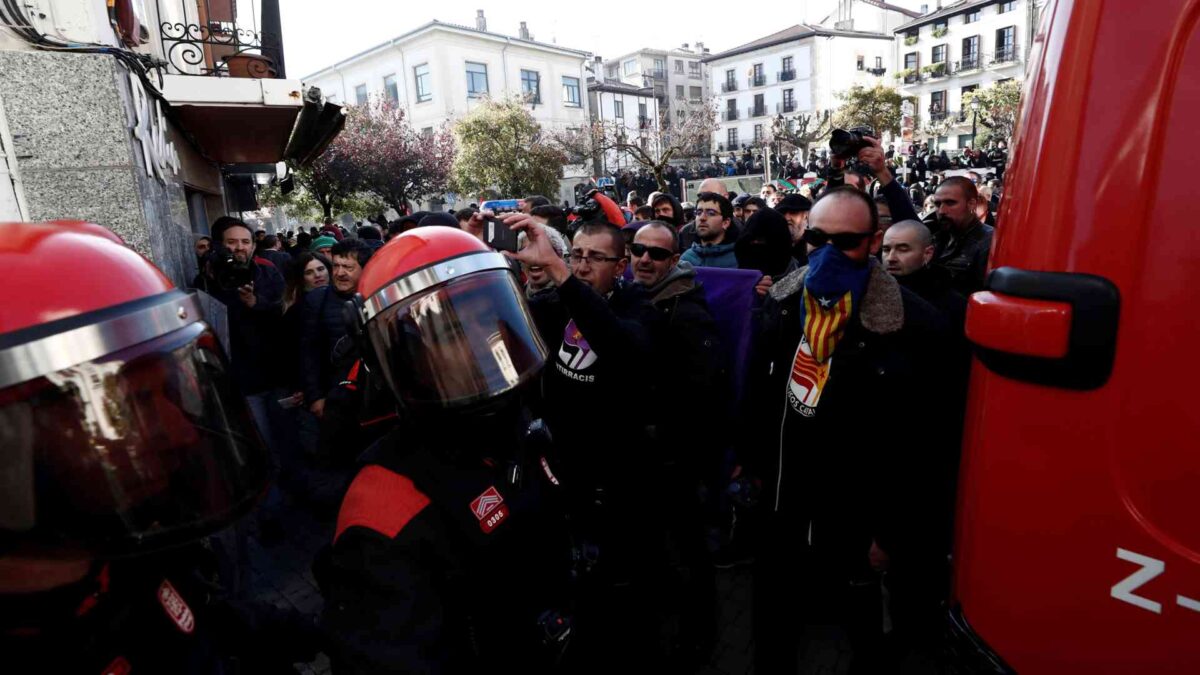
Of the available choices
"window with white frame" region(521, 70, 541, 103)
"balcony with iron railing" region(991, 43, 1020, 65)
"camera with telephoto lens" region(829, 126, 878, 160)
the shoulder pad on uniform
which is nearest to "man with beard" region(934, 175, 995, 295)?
"camera with telephoto lens" region(829, 126, 878, 160)

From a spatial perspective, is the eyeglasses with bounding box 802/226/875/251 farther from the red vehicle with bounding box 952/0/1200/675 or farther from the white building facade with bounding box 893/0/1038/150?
the white building facade with bounding box 893/0/1038/150

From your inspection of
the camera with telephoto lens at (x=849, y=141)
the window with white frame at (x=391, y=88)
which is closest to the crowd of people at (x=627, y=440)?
the camera with telephoto lens at (x=849, y=141)

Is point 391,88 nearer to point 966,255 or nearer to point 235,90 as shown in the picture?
point 235,90

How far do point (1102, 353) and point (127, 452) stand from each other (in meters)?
1.70

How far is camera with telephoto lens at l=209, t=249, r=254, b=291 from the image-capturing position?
416cm

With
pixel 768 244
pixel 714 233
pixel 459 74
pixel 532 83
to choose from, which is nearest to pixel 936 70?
pixel 532 83

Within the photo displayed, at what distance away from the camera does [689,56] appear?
5903 centimetres

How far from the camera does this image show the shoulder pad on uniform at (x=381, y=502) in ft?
4.41

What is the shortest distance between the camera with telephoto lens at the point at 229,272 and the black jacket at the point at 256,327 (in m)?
0.12

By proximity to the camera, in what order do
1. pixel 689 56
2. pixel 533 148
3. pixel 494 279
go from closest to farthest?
pixel 494 279 < pixel 533 148 < pixel 689 56

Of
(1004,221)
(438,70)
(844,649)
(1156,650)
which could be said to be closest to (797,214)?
(844,649)

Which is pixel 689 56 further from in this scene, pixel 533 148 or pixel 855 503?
pixel 855 503

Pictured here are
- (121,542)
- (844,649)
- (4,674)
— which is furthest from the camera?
(844,649)

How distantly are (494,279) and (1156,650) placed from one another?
1556 mm
